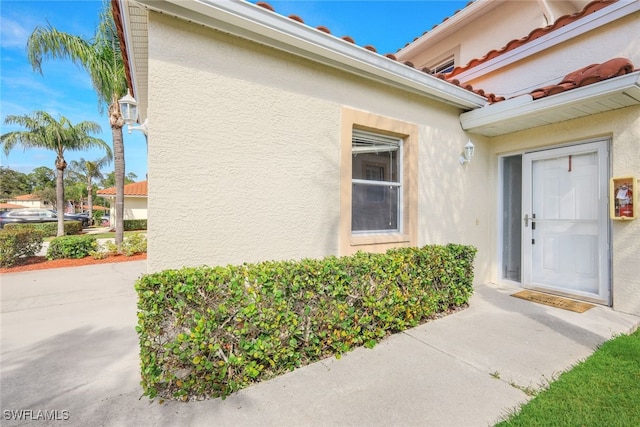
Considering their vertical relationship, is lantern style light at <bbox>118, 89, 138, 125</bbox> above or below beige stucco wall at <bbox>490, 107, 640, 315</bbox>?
above

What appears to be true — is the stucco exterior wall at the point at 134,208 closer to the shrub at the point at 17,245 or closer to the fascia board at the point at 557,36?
the shrub at the point at 17,245

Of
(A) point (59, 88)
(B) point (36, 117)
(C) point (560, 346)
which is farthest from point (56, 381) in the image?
(B) point (36, 117)

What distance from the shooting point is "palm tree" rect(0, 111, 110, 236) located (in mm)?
17375

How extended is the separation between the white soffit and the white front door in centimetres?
75

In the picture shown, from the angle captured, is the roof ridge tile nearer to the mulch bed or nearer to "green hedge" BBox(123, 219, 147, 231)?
the mulch bed

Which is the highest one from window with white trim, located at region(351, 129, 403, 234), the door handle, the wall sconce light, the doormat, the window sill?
the wall sconce light

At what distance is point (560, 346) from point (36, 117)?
25646 millimetres

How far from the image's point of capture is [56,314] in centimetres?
548

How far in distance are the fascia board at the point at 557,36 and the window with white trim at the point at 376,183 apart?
396cm

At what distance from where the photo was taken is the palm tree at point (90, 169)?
137 ft

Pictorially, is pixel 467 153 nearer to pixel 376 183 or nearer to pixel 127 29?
pixel 376 183

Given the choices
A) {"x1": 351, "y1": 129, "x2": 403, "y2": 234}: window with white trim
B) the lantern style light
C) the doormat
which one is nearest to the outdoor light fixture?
the lantern style light

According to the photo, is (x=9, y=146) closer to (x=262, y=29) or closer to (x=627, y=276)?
(x=262, y=29)

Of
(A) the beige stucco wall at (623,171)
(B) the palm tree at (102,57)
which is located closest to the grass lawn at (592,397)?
(A) the beige stucco wall at (623,171)
